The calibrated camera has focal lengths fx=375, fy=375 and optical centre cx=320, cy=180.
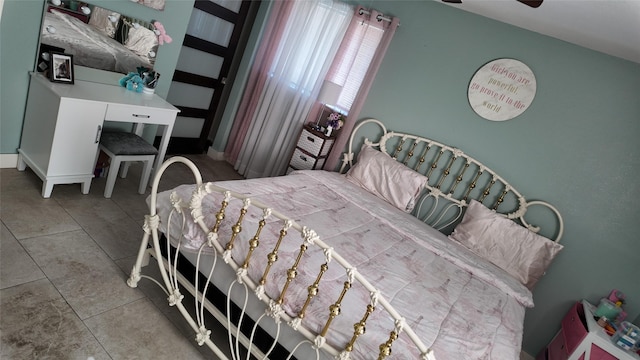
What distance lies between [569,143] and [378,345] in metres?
2.33

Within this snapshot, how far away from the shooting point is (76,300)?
1.84 m

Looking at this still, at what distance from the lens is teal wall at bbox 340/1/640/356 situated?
267 centimetres

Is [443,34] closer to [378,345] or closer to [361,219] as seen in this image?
[361,219]

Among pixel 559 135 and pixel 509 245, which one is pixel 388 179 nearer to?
pixel 509 245

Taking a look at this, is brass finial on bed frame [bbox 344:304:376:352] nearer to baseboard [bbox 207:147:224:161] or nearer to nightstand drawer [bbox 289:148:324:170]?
nightstand drawer [bbox 289:148:324:170]

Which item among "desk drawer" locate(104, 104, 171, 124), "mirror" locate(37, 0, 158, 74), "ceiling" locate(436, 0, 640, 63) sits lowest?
"desk drawer" locate(104, 104, 171, 124)

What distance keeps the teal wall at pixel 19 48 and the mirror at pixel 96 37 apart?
48mm

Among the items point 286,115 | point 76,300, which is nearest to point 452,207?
point 286,115

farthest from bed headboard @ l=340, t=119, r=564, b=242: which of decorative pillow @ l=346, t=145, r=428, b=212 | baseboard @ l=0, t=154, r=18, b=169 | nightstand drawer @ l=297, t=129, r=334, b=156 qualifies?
baseboard @ l=0, t=154, r=18, b=169

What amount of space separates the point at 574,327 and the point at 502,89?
1.79 meters

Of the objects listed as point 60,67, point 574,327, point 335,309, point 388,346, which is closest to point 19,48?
point 60,67

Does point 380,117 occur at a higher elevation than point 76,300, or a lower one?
higher

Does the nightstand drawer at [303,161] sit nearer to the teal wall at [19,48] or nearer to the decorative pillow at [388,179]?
the decorative pillow at [388,179]

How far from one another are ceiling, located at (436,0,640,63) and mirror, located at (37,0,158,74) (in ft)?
7.86
